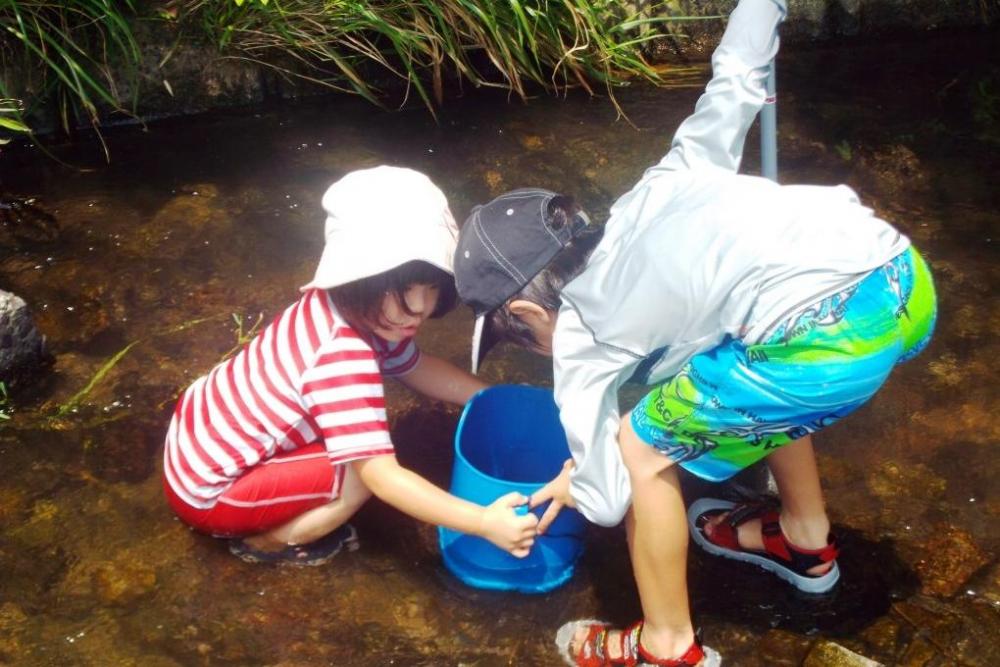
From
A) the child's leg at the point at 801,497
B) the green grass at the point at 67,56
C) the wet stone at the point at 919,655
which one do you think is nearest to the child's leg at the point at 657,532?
the child's leg at the point at 801,497

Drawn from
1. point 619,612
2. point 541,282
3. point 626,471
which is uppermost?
point 541,282

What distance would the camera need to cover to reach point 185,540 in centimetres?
247

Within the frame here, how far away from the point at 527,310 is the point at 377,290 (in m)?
0.31

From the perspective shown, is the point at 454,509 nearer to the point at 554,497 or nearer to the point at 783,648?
the point at 554,497

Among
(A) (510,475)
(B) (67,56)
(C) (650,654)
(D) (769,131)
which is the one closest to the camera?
(C) (650,654)

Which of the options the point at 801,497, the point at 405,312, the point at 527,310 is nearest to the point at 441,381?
the point at 405,312

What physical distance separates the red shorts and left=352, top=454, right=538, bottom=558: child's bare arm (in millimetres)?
184

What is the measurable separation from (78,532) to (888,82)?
135 inches

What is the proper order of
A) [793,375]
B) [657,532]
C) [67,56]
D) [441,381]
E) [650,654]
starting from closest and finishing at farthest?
[793,375] → [657,532] → [650,654] → [441,381] → [67,56]

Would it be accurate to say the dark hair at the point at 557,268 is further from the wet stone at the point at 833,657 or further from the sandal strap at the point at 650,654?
the wet stone at the point at 833,657

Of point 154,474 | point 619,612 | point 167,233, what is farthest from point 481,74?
point 619,612

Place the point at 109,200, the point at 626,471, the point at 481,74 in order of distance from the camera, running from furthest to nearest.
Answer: the point at 481,74 < the point at 109,200 < the point at 626,471

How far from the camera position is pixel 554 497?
2193 millimetres

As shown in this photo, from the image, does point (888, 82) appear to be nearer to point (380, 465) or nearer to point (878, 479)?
point (878, 479)
